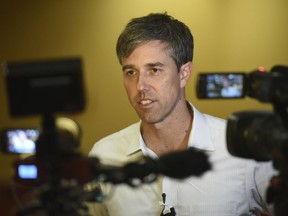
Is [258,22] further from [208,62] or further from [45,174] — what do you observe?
[45,174]

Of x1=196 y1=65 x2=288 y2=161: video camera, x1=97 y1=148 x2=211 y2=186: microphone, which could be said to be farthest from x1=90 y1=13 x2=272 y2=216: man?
x1=97 y1=148 x2=211 y2=186: microphone

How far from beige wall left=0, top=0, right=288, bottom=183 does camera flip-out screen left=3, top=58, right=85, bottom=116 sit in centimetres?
233

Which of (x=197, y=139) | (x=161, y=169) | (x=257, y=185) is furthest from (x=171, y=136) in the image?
(x=161, y=169)

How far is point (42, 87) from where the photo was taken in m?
0.62

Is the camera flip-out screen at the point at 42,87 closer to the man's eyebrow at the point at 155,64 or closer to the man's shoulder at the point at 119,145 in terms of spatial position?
the man's eyebrow at the point at 155,64

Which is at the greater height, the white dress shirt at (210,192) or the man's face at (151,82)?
the man's face at (151,82)

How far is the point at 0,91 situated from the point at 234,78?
9.24 feet

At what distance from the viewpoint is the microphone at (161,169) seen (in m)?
0.66

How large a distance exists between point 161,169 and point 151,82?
0.73m

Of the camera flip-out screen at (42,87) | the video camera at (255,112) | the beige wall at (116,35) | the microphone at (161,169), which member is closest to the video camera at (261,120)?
the video camera at (255,112)

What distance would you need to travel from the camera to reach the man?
1.38m

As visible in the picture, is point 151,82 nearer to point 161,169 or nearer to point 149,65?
point 149,65

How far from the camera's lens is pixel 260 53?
3041 mm

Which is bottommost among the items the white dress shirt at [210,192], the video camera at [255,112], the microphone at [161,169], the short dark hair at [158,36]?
the white dress shirt at [210,192]
